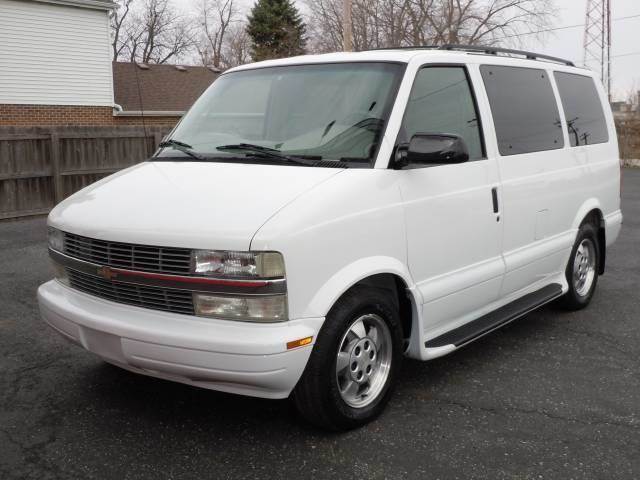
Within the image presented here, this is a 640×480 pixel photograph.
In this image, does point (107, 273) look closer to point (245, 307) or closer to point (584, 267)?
point (245, 307)

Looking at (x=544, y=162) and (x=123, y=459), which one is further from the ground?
(x=544, y=162)

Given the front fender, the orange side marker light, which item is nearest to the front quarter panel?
the front fender

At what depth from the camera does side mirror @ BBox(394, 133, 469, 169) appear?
370 centimetres

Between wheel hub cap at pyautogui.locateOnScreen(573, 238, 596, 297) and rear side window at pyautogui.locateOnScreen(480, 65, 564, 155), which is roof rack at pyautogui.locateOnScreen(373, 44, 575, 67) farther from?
wheel hub cap at pyautogui.locateOnScreen(573, 238, 596, 297)

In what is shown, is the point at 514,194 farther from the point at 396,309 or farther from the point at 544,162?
the point at 396,309

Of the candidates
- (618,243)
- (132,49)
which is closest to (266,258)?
(618,243)

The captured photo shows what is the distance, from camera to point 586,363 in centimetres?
479

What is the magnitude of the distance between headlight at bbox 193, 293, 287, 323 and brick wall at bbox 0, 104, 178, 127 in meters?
16.0

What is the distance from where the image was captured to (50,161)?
1250 cm

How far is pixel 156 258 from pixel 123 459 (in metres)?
1.00

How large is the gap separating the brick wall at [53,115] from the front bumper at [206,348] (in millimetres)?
15651

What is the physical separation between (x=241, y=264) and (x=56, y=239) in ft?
4.57

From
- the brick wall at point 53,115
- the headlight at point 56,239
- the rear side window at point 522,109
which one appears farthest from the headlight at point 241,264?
the brick wall at point 53,115

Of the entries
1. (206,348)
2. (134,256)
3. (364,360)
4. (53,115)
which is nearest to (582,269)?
(364,360)
